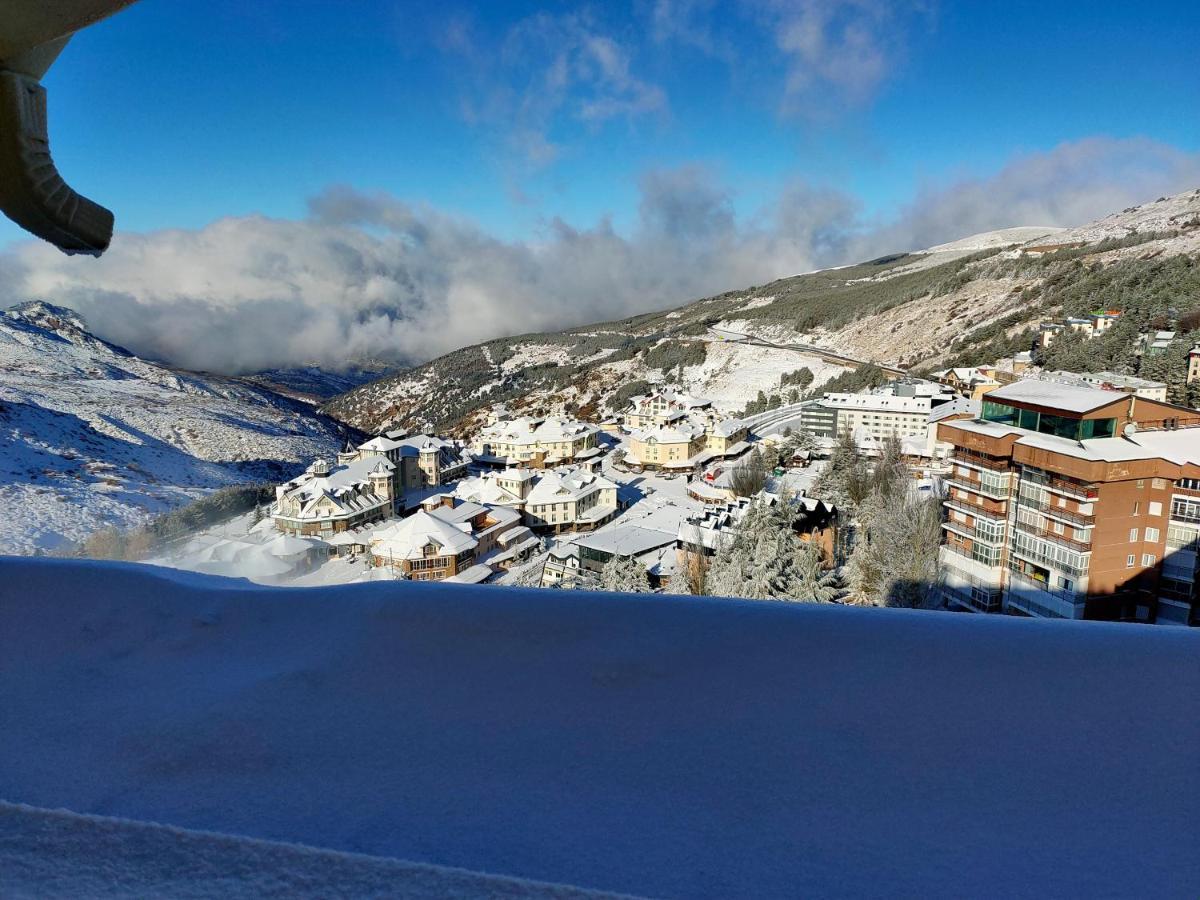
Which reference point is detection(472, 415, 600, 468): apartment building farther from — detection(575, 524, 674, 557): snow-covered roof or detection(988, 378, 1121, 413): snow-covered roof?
detection(988, 378, 1121, 413): snow-covered roof

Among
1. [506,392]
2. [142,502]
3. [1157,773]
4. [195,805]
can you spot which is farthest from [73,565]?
[506,392]

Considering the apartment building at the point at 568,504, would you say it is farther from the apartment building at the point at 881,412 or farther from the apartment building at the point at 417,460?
the apartment building at the point at 881,412

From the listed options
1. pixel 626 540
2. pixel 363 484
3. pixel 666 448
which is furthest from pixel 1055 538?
pixel 666 448

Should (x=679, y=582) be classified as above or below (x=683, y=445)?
below

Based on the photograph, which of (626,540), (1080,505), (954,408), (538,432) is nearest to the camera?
(1080,505)

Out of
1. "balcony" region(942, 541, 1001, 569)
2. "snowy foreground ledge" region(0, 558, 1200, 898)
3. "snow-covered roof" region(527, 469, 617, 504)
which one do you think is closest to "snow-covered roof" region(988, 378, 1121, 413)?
"balcony" region(942, 541, 1001, 569)

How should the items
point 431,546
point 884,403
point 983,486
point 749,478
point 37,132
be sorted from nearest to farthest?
point 37,132 < point 983,486 < point 431,546 < point 749,478 < point 884,403

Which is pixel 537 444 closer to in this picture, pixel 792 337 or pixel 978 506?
pixel 978 506
